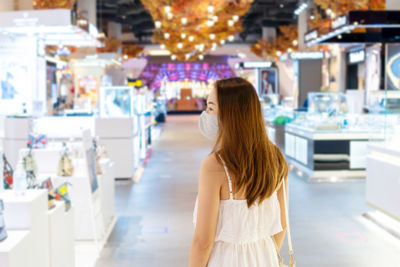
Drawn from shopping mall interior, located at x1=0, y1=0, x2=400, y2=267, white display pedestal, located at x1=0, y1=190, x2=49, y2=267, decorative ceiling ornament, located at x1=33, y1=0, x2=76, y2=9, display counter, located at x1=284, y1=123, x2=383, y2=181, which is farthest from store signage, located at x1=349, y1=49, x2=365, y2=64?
white display pedestal, located at x1=0, y1=190, x2=49, y2=267

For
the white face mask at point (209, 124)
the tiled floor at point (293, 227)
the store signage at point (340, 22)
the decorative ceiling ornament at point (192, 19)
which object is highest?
the decorative ceiling ornament at point (192, 19)

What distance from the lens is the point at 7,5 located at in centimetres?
1041

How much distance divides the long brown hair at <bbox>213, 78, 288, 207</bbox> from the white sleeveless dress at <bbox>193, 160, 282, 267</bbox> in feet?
0.17

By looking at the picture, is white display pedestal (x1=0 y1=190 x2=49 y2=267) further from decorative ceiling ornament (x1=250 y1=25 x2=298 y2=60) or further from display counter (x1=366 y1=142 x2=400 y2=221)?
decorative ceiling ornament (x1=250 y1=25 x2=298 y2=60)

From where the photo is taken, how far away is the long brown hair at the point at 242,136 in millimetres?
1964

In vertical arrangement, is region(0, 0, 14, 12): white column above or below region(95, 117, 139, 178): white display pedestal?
above

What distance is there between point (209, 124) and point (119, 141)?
768cm

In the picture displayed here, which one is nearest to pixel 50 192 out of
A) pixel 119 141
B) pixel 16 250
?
Result: pixel 16 250

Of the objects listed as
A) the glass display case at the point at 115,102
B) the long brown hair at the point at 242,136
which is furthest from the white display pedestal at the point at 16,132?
the long brown hair at the point at 242,136

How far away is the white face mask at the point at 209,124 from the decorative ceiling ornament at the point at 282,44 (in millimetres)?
26930

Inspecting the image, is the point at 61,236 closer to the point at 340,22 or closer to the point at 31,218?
the point at 31,218

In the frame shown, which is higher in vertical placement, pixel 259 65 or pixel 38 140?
pixel 259 65

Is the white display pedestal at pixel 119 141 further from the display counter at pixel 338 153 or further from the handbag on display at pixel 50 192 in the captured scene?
the handbag on display at pixel 50 192

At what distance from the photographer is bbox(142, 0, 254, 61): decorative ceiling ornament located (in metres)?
14.9
